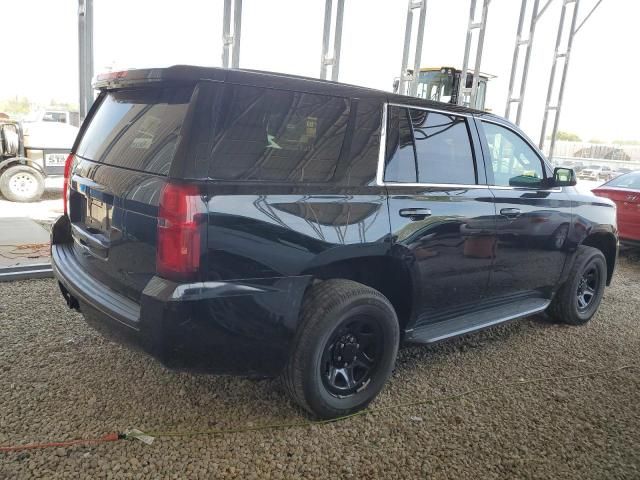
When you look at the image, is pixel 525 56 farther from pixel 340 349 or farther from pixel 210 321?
pixel 210 321

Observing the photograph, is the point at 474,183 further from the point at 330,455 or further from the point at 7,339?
the point at 7,339

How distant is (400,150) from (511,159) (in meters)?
1.36

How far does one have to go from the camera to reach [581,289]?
15.5 ft

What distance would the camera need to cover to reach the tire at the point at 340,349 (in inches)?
102

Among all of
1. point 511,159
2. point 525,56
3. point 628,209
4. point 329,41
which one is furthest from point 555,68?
point 511,159

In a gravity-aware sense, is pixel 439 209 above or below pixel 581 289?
above

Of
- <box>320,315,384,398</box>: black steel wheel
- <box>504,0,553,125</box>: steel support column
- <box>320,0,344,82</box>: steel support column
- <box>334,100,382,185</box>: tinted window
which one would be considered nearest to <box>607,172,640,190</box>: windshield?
<box>504,0,553,125</box>: steel support column

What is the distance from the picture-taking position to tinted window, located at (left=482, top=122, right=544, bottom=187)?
374 cm

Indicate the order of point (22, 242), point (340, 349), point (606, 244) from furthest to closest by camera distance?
1. point (22, 242)
2. point (606, 244)
3. point (340, 349)

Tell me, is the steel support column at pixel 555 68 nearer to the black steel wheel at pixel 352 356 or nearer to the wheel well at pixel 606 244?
the wheel well at pixel 606 244

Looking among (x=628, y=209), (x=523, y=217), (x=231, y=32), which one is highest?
(x=231, y=32)

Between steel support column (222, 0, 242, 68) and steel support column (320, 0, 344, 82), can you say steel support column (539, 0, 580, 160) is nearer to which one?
steel support column (320, 0, 344, 82)

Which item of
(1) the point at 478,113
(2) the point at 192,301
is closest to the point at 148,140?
(2) the point at 192,301

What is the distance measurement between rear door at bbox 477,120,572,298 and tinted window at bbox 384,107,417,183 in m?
0.81
